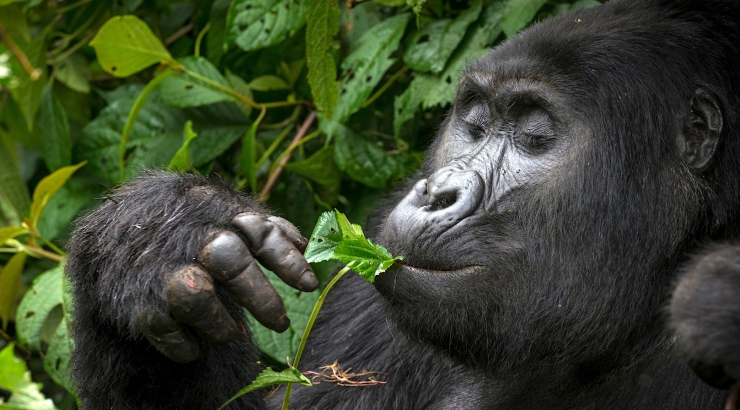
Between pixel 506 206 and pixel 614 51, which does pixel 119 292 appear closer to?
pixel 506 206

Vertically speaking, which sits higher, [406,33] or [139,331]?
[406,33]

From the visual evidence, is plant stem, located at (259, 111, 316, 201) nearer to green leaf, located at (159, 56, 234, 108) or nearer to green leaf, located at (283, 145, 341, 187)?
green leaf, located at (283, 145, 341, 187)

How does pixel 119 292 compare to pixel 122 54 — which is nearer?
pixel 119 292

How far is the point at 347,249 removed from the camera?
8.50 feet

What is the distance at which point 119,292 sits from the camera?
9.23 feet

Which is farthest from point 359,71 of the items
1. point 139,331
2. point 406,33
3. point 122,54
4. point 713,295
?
point 713,295

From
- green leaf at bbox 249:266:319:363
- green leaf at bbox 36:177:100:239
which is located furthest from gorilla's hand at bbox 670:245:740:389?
green leaf at bbox 36:177:100:239

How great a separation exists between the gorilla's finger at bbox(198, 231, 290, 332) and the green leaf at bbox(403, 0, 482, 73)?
5.37ft

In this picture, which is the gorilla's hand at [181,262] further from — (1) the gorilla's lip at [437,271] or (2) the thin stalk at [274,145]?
(2) the thin stalk at [274,145]

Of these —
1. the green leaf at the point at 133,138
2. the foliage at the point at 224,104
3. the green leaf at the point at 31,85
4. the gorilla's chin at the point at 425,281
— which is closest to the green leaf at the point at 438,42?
the foliage at the point at 224,104

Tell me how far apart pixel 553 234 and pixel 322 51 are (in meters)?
1.55

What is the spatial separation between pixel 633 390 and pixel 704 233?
533mm

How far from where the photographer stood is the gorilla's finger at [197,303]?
252 centimetres

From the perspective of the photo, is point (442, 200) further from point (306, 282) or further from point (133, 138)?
point (133, 138)
